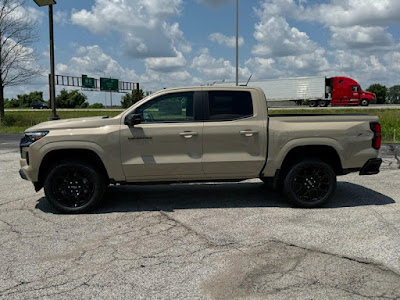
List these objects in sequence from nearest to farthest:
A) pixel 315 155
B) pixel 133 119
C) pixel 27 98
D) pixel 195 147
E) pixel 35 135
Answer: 1. pixel 133 119
2. pixel 35 135
3. pixel 195 147
4. pixel 315 155
5. pixel 27 98

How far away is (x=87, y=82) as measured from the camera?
66.0 meters

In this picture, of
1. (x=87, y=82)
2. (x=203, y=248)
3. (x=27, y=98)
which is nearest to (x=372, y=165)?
(x=203, y=248)

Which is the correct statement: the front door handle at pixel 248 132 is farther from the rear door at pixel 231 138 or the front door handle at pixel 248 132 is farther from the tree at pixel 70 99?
the tree at pixel 70 99

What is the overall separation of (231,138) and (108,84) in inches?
2623

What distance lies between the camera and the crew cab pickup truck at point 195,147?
17.6 ft

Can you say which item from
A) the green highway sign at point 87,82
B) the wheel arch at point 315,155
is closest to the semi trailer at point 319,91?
the green highway sign at point 87,82

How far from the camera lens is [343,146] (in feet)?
18.3

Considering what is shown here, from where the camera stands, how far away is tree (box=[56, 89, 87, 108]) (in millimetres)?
97625

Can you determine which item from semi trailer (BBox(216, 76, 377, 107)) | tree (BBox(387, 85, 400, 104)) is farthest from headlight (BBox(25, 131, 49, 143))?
tree (BBox(387, 85, 400, 104))

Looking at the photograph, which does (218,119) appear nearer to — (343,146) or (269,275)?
(343,146)

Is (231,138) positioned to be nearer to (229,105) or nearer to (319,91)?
(229,105)

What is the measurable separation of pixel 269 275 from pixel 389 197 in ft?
12.6

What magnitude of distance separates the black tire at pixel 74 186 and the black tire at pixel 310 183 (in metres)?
2.79

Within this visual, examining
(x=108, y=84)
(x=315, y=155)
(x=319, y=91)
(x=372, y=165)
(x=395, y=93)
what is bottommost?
(x=372, y=165)
